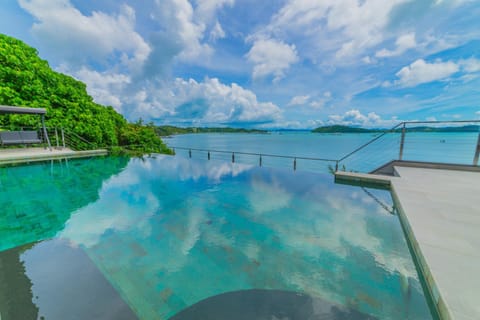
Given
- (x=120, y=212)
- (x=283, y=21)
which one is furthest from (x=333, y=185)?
(x=283, y=21)

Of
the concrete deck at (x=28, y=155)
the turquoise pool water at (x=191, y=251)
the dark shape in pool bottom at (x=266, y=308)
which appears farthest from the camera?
the concrete deck at (x=28, y=155)

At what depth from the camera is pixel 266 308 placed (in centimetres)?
156

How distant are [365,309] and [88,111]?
15.2 metres

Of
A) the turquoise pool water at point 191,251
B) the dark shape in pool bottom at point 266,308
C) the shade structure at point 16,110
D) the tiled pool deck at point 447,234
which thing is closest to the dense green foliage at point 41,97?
the shade structure at point 16,110

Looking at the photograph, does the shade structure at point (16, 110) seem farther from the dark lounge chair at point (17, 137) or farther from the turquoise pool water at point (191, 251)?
the turquoise pool water at point (191, 251)

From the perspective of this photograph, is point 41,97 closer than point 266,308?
No

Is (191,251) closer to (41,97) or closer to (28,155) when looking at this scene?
(28,155)

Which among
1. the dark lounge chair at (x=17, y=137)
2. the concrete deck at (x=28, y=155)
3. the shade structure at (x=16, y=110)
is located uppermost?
the shade structure at (x=16, y=110)

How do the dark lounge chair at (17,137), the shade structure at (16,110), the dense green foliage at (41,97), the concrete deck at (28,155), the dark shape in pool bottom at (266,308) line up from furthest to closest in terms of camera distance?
1. the dense green foliage at (41,97)
2. the dark lounge chair at (17,137)
3. the shade structure at (16,110)
4. the concrete deck at (28,155)
5. the dark shape in pool bottom at (266,308)

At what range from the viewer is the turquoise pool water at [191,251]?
1.61 m

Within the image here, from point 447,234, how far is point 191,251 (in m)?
3.02

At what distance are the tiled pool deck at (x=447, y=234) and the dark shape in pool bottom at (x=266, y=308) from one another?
593 mm

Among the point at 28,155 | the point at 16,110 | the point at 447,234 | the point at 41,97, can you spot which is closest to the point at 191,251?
the point at 447,234

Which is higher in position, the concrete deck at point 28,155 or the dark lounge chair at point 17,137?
the dark lounge chair at point 17,137
